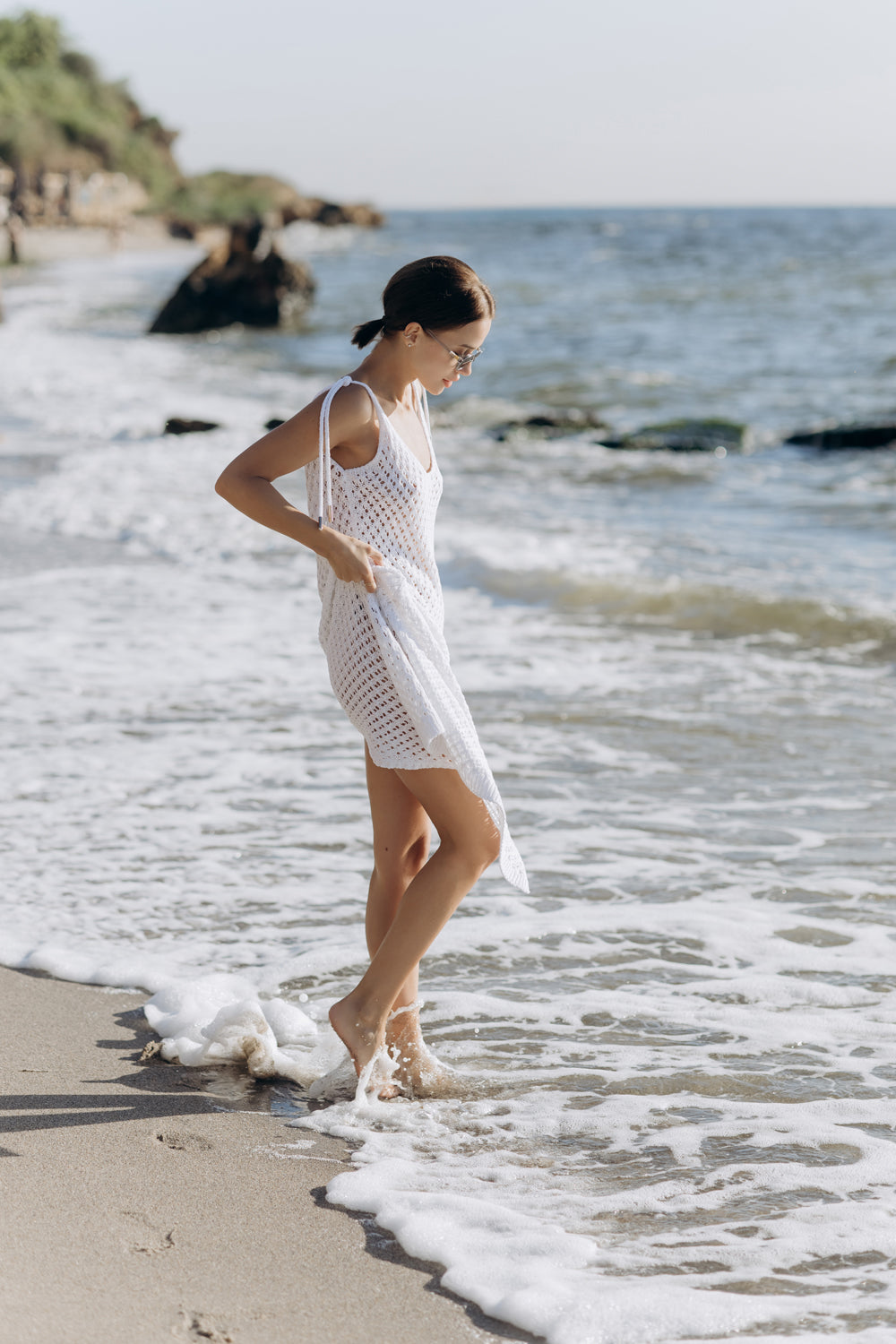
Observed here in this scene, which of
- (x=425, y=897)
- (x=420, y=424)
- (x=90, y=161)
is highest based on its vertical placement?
(x=90, y=161)

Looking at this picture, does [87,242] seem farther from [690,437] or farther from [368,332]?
[368,332]

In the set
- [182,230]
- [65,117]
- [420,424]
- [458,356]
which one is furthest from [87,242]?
[458,356]

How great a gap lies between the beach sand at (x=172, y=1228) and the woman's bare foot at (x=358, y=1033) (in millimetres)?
202

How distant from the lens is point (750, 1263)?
8.80ft

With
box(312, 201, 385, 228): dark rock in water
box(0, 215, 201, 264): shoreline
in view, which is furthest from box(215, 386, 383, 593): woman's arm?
box(312, 201, 385, 228): dark rock in water

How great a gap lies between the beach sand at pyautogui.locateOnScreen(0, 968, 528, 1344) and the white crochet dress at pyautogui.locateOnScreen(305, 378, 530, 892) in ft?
2.87

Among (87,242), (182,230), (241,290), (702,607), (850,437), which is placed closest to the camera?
(702,607)

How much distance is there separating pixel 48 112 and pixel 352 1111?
255 ft

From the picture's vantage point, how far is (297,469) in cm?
290

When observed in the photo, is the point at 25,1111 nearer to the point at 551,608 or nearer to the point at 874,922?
the point at 874,922

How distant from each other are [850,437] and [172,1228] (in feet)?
46.7

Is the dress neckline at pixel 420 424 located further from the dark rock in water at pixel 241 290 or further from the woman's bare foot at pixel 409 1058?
the dark rock in water at pixel 241 290

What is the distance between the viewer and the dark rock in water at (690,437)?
50.5 feet

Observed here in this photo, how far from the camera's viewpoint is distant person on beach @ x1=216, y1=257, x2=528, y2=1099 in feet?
9.64
